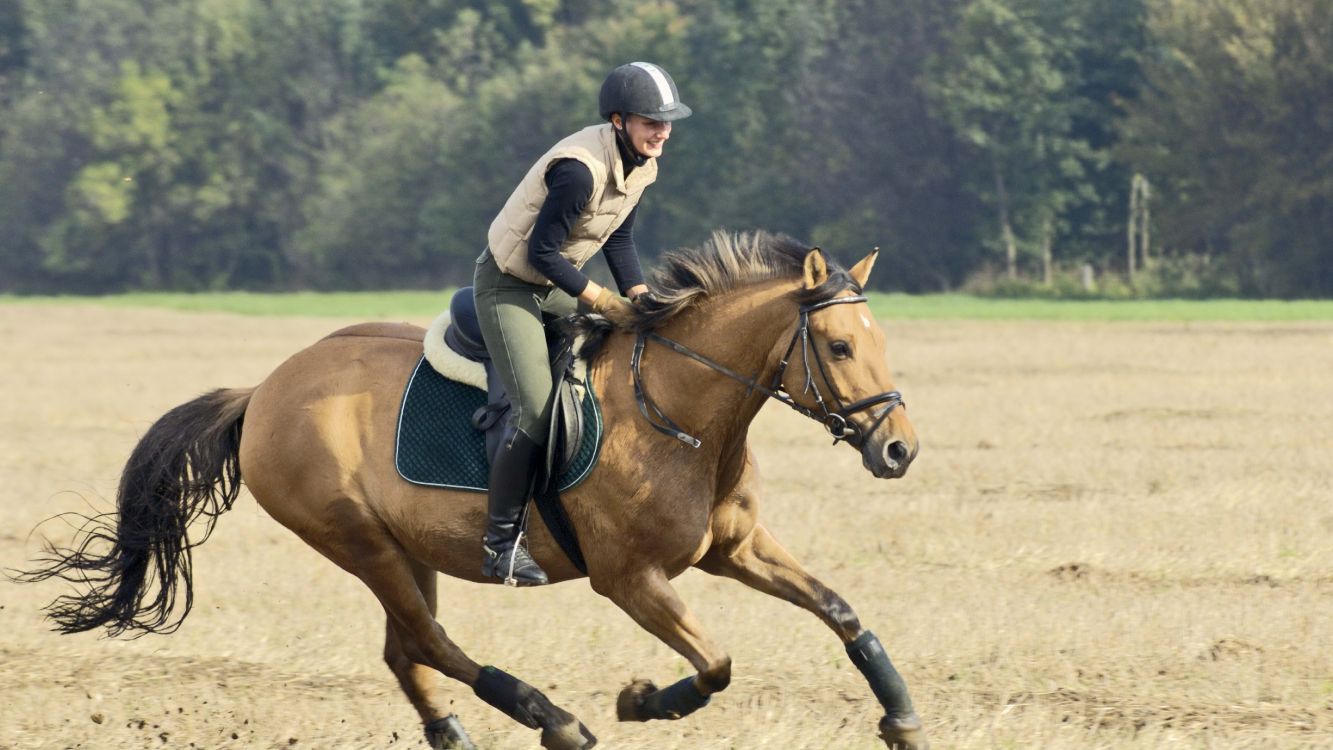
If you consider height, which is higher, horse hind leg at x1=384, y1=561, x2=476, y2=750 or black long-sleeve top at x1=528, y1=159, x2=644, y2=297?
black long-sleeve top at x1=528, y1=159, x2=644, y2=297

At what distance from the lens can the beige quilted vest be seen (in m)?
7.08

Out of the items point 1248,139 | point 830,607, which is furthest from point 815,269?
point 1248,139

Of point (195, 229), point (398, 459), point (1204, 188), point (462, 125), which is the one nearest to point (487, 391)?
point (398, 459)

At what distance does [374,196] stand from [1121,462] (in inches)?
2821

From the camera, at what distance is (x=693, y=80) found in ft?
255

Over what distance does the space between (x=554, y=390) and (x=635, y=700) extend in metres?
1.35

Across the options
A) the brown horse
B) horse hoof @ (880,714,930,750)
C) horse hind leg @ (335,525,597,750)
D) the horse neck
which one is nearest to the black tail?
the brown horse

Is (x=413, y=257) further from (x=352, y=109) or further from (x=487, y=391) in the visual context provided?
(x=487, y=391)

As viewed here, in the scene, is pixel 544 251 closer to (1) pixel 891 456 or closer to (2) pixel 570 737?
(1) pixel 891 456

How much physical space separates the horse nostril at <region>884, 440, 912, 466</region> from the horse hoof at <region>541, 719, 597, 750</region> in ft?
5.88

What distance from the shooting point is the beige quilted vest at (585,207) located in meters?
7.08

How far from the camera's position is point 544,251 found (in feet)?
23.1

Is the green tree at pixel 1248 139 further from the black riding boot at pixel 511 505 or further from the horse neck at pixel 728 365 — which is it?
the black riding boot at pixel 511 505

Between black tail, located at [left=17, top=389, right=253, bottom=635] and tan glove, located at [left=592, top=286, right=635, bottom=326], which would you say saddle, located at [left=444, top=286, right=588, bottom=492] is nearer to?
tan glove, located at [left=592, top=286, right=635, bottom=326]
